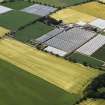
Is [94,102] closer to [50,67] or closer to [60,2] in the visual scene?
[50,67]

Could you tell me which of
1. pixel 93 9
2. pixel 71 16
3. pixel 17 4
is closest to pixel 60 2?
pixel 93 9

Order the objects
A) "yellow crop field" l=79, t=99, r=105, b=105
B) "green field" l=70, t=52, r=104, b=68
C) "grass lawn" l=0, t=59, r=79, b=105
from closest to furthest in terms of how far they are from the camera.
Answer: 1. "yellow crop field" l=79, t=99, r=105, b=105
2. "grass lawn" l=0, t=59, r=79, b=105
3. "green field" l=70, t=52, r=104, b=68

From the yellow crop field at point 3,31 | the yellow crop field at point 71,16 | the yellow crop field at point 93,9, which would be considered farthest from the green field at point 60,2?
the yellow crop field at point 3,31

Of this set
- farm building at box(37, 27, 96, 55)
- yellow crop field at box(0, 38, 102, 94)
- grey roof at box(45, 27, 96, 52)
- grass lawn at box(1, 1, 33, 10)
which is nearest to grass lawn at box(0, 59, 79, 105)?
yellow crop field at box(0, 38, 102, 94)

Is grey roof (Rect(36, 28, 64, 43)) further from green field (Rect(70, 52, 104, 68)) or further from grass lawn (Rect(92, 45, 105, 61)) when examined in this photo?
grass lawn (Rect(92, 45, 105, 61))

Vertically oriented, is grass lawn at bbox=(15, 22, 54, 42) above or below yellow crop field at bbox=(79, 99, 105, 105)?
below

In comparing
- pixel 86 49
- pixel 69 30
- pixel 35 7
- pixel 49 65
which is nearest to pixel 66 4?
pixel 35 7

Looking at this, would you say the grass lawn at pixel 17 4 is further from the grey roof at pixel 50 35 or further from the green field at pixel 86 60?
the green field at pixel 86 60
